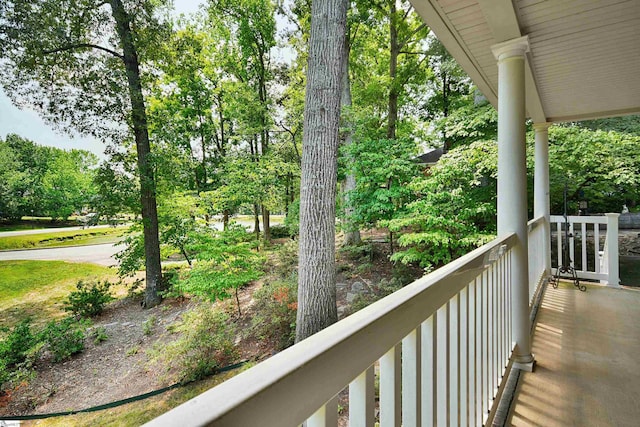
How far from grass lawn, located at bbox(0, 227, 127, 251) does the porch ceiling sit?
742 centimetres

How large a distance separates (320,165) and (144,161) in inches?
198

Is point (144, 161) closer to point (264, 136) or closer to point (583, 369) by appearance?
point (264, 136)

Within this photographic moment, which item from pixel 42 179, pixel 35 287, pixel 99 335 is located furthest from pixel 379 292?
pixel 42 179

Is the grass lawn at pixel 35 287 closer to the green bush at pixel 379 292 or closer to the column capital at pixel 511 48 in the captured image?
the green bush at pixel 379 292

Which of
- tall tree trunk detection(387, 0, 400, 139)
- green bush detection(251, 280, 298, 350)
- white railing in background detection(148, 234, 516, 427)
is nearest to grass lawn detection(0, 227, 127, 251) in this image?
green bush detection(251, 280, 298, 350)

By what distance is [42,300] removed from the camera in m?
6.08

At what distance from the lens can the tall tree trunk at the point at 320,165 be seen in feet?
14.5

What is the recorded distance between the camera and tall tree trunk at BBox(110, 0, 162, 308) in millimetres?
6898

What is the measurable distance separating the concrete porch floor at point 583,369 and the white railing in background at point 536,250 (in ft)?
1.03

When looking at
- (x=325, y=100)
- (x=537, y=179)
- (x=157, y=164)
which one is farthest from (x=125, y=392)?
(x=537, y=179)

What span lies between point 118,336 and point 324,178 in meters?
5.42

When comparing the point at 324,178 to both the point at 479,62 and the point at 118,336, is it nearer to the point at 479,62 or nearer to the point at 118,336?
the point at 479,62

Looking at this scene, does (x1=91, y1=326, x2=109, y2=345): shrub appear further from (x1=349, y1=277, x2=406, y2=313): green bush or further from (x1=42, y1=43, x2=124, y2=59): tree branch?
(x1=42, y1=43, x2=124, y2=59): tree branch

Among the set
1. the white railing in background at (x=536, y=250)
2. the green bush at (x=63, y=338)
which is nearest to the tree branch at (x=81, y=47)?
the green bush at (x=63, y=338)
